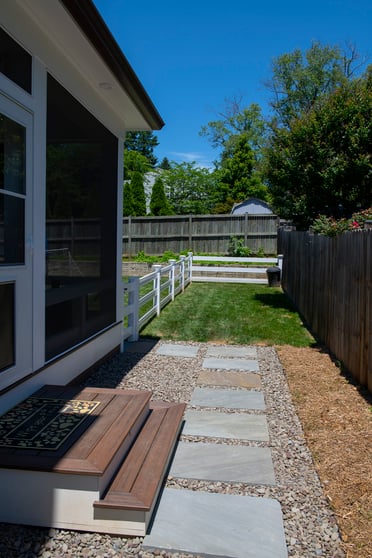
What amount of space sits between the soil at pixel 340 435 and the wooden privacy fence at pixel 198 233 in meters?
12.7

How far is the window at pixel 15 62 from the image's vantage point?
3113 millimetres

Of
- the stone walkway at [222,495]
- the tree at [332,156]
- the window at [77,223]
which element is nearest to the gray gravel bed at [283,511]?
the stone walkway at [222,495]

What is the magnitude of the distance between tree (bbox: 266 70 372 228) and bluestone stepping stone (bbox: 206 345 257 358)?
3384 millimetres

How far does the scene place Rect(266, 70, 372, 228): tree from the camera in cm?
803

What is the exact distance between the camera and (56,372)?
404 centimetres

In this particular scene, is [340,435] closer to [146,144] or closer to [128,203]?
[128,203]

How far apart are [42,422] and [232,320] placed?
5986 millimetres

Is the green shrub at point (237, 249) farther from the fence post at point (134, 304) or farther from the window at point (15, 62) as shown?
the window at point (15, 62)

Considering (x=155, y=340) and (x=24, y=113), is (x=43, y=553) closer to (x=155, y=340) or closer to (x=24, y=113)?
(x=24, y=113)

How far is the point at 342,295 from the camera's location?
5703 mm

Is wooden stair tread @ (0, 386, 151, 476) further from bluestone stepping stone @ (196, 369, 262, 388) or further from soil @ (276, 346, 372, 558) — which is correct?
bluestone stepping stone @ (196, 369, 262, 388)

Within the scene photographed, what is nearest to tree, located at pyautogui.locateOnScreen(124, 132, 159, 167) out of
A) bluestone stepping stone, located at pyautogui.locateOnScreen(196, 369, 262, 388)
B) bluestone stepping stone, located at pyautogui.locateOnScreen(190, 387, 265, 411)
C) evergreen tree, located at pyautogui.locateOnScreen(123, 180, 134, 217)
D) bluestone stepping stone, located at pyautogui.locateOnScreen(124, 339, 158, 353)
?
Result: evergreen tree, located at pyautogui.locateOnScreen(123, 180, 134, 217)

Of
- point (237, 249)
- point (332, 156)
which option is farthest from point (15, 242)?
point (237, 249)

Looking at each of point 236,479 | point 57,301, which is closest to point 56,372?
point 57,301
